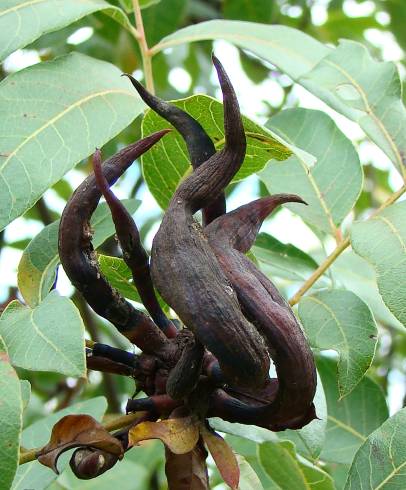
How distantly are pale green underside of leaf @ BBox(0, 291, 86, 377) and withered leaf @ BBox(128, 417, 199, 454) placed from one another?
88 mm

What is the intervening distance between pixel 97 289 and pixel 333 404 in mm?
632

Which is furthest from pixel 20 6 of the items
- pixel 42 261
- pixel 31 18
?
pixel 42 261

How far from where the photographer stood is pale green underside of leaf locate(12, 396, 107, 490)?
111 centimetres

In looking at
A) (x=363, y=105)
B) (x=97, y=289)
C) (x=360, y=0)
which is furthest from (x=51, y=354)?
(x=360, y=0)

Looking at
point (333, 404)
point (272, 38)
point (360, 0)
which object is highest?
point (272, 38)

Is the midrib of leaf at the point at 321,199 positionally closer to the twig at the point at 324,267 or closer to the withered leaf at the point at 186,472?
the twig at the point at 324,267

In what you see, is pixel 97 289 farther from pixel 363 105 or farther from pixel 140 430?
pixel 363 105

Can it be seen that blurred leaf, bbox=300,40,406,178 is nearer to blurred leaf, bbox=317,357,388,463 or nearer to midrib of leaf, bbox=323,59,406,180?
midrib of leaf, bbox=323,59,406,180

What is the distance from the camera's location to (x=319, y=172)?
1.25 metres

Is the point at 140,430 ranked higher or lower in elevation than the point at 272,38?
lower

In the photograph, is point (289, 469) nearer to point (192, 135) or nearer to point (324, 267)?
point (324, 267)

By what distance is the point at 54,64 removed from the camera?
1.08 meters

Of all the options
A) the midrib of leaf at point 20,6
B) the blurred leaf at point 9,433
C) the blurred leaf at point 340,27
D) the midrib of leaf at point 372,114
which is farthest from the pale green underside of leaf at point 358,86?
the blurred leaf at point 340,27

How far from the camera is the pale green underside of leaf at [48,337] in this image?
0.74 metres
